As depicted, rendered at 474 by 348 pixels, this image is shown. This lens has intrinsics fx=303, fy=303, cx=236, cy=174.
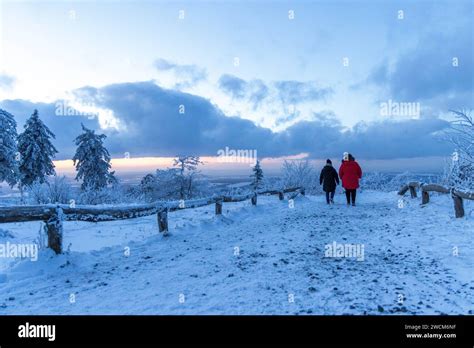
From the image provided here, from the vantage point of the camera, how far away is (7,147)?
25516mm

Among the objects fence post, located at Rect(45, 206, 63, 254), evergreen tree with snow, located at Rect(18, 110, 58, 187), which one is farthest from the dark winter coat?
evergreen tree with snow, located at Rect(18, 110, 58, 187)

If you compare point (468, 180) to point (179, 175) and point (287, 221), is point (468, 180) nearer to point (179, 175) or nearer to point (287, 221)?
point (287, 221)

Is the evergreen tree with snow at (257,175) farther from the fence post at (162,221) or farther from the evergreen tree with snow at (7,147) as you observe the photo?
the fence post at (162,221)

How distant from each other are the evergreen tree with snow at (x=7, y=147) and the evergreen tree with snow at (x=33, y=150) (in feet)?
18.4

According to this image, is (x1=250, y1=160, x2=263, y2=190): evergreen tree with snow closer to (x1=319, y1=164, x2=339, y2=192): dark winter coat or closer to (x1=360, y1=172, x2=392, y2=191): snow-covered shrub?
(x1=360, y1=172, x2=392, y2=191): snow-covered shrub

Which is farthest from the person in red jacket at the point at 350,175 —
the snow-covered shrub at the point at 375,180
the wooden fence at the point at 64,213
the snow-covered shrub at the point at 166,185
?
the snow-covered shrub at the point at 375,180

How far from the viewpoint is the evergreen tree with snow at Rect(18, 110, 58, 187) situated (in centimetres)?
3188

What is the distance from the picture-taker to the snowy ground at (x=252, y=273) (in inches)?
148

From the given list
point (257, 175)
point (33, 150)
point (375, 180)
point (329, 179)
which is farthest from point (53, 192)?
point (375, 180)

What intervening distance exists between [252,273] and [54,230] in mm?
3720

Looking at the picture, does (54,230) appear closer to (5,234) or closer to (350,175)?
(5,234)
